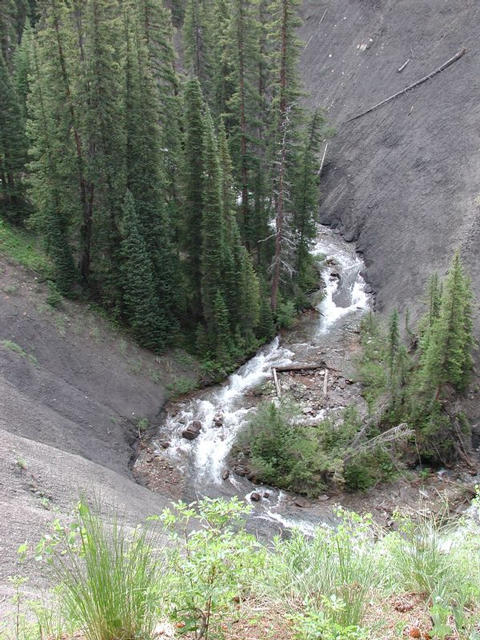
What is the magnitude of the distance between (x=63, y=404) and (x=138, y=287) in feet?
20.7

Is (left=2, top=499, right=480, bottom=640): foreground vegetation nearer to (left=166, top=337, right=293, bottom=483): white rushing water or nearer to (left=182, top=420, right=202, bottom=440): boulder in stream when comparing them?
(left=166, top=337, right=293, bottom=483): white rushing water

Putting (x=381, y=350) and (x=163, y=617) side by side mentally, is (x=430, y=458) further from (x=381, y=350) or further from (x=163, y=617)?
(x=163, y=617)

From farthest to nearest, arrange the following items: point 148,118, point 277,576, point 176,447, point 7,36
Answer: point 7,36 → point 148,118 → point 176,447 → point 277,576

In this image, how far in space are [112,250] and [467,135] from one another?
905 inches

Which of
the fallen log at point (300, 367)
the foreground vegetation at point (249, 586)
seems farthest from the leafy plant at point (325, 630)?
the fallen log at point (300, 367)

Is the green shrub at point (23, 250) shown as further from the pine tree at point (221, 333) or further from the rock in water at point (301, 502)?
the rock in water at point (301, 502)

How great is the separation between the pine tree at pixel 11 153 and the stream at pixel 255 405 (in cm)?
1430

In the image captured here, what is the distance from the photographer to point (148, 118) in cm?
2203

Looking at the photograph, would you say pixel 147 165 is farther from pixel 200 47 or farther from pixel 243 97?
pixel 200 47

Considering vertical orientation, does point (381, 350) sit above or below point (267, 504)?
above

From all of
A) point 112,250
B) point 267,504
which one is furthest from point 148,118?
point 267,504

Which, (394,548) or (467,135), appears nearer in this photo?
(394,548)

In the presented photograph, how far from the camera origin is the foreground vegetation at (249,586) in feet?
11.7

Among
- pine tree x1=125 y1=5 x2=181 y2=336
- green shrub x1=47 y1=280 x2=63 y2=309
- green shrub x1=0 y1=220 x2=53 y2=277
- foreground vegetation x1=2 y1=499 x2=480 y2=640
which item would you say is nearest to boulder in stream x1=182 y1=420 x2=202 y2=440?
pine tree x1=125 y1=5 x2=181 y2=336
